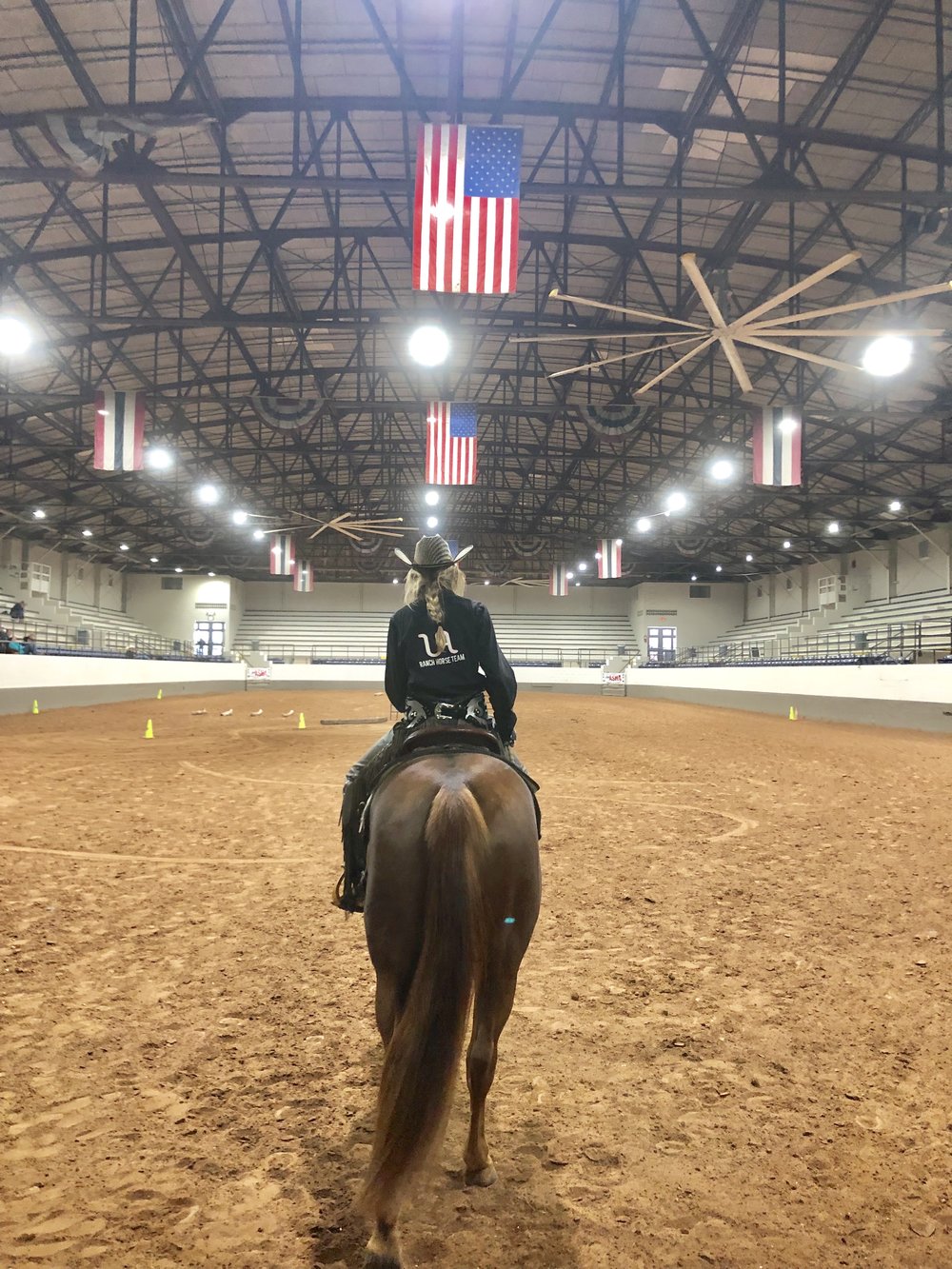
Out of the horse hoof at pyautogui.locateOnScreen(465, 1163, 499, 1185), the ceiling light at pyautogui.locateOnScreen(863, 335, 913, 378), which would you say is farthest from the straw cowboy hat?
the ceiling light at pyautogui.locateOnScreen(863, 335, 913, 378)

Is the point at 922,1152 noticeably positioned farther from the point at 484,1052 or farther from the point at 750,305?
the point at 750,305

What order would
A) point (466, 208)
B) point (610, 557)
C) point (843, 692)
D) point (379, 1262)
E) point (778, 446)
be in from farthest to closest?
point (610, 557), point (843, 692), point (778, 446), point (466, 208), point (379, 1262)

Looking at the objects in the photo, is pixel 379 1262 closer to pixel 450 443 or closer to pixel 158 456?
pixel 450 443

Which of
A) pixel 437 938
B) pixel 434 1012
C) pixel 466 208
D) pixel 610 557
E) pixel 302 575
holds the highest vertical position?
pixel 466 208

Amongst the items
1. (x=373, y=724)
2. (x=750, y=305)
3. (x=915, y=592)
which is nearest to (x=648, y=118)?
(x=750, y=305)

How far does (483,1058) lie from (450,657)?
1.48m

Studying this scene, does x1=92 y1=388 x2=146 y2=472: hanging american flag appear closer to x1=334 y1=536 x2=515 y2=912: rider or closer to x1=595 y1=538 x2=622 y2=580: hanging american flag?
x1=334 y1=536 x2=515 y2=912: rider

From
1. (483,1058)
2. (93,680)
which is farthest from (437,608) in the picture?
(93,680)

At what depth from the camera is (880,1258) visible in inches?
85.2

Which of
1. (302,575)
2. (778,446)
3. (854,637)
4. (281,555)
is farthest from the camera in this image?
(302,575)

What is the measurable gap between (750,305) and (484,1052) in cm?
1917

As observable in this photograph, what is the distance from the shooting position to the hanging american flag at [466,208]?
8789mm

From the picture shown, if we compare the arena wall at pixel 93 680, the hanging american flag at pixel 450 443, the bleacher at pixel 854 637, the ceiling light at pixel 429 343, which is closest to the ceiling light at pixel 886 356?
the ceiling light at pixel 429 343

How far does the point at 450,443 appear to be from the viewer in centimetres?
1784
